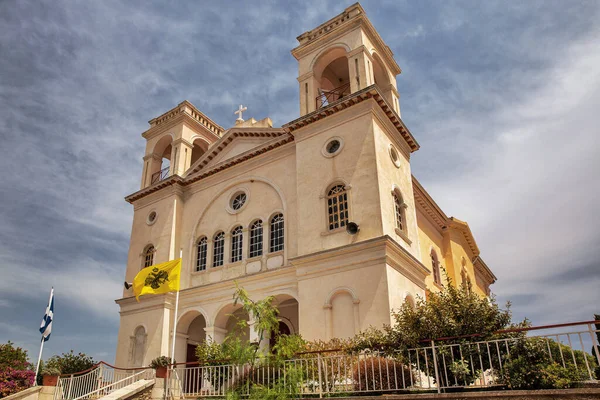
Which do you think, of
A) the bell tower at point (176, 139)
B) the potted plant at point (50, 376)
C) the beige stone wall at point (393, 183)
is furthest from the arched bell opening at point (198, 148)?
the potted plant at point (50, 376)

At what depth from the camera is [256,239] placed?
68.2 ft

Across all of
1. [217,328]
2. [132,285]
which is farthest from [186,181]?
[217,328]

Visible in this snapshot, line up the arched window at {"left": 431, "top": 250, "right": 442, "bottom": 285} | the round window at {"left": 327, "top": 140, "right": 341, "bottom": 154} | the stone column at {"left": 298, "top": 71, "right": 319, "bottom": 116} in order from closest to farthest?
the round window at {"left": 327, "top": 140, "right": 341, "bottom": 154} → the stone column at {"left": 298, "top": 71, "right": 319, "bottom": 116} → the arched window at {"left": 431, "top": 250, "right": 442, "bottom": 285}

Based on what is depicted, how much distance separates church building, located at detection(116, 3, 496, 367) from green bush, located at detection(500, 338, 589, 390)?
242 inches

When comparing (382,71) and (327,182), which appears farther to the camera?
(382,71)

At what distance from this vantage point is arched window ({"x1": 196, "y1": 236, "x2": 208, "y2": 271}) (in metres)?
22.4

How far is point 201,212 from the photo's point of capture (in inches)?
920

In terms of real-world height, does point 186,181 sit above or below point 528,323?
above

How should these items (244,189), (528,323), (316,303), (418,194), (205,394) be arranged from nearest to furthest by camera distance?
(528,323) < (205,394) < (316,303) < (244,189) < (418,194)

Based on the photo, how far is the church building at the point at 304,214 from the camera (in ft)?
54.9

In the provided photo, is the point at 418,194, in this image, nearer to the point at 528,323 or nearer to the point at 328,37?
the point at 328,37

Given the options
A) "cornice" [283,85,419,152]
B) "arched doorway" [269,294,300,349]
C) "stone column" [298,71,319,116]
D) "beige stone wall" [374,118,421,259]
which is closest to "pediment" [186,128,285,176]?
"stone column" [298,71,319,116]

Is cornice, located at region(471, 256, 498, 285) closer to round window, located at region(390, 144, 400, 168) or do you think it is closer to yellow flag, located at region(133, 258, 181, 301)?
round window, located at region(390, 144, 400, 168)

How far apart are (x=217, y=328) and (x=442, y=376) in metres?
12.1
